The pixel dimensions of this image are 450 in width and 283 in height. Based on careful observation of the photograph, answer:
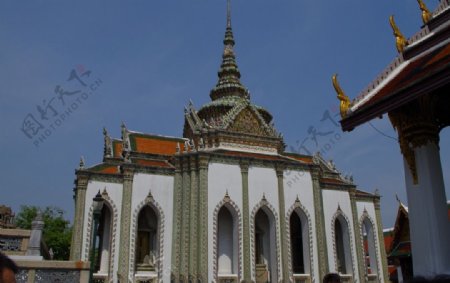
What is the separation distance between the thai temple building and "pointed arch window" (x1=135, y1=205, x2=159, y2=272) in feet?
52.3

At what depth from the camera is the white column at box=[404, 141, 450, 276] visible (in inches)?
252

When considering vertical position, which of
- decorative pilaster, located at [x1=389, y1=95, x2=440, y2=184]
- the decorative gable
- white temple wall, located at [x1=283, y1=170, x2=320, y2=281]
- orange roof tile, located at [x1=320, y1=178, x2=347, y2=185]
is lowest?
decorative pilaster, located at [x1=389, y1=95, x2=440, y2=184]

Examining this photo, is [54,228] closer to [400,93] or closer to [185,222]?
[185,222]

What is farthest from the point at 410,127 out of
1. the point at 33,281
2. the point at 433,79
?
the point at 33,281

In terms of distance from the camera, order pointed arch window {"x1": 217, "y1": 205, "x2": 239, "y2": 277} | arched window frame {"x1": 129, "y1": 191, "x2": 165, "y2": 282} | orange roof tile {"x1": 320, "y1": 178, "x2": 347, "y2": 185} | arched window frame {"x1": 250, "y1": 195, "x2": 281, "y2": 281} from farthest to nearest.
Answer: orange roof tile {"x1": 320, "y1": 178, "x2": 347, "y2": 185} < pointed arch window {"x1": 217, "y1": 205, "x2": 239, "y2": 277} < arched window frame {"x1": 250, "y1": 195, "x2": 281, "y2": 281} < arched window frame {"x1": 129, "y1": 191, "x2": 165, "y2": 282}

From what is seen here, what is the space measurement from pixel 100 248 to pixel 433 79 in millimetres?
18957

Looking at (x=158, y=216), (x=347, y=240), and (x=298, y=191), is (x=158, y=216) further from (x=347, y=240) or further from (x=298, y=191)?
(x=347, y=240)

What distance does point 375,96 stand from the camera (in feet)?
23.5

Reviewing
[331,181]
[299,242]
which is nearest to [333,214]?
[331,181]

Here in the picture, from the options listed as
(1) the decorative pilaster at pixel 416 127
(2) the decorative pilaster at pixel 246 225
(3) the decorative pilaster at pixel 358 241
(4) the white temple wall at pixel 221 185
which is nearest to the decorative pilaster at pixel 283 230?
(2) the decorative pilaster at pixel 246 225

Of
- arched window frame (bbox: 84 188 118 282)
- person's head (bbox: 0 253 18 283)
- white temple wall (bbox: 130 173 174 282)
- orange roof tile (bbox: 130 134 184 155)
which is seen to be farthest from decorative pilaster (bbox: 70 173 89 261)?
person's head (bbox: 0 253 18 283)

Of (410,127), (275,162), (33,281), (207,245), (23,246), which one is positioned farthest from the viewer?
(275,162)

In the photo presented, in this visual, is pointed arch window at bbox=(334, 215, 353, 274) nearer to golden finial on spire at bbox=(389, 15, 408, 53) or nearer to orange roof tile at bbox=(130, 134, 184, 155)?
orange roof tile at bbox=(130, 134, 184, 155)

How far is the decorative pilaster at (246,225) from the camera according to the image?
69.0 feet
